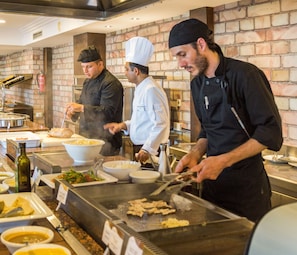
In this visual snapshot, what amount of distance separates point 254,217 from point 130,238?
112cm

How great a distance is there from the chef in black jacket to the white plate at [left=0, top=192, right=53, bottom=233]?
2.47 ft

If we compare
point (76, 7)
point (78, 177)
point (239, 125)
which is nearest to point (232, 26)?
point (76, 7)

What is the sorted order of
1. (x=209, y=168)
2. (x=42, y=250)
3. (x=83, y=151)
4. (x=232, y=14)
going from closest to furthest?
(x=42, y=250) → (x=209, y=168) → (x=83, y=151) → (x=232, y=14)

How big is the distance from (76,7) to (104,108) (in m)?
1.05

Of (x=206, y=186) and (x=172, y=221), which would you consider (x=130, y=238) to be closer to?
(x=172, y=221)

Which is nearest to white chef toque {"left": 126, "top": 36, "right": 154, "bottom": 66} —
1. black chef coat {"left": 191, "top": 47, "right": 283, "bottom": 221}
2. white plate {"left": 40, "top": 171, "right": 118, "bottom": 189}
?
black chef coat {"left": 191, "top": 47, "right": 283, "bottom": 221}

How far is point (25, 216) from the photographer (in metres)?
1.50

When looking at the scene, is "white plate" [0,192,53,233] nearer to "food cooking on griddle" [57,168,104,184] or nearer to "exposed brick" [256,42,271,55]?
"food cooking on griddle" [57,168,104,184]

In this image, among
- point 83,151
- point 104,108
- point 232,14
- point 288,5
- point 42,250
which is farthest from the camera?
point 104,108

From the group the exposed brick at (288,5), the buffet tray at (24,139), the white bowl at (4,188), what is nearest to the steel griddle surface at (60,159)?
the white bowl at (4,188)

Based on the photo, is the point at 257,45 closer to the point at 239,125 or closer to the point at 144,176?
the point at 239,125

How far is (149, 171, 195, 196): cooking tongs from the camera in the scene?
71.2 inches

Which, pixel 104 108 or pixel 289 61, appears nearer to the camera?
pixel 289 61

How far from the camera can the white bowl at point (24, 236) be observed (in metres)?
1.31
